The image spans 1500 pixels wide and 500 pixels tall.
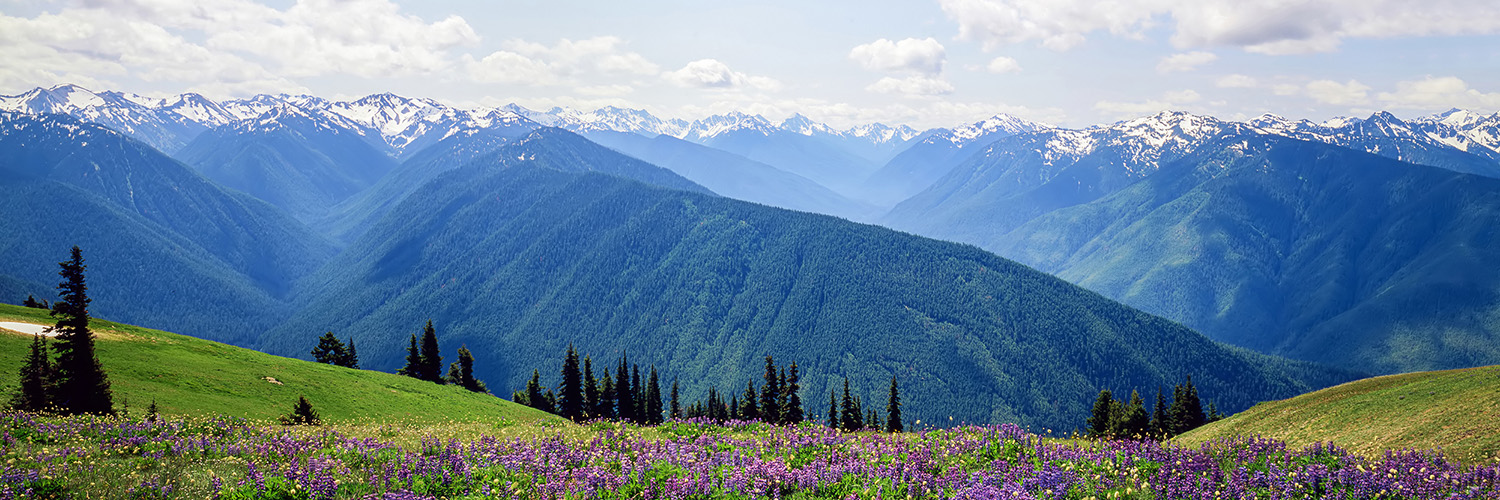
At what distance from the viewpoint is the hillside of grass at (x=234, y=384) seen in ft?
142

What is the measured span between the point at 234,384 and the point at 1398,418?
225ft

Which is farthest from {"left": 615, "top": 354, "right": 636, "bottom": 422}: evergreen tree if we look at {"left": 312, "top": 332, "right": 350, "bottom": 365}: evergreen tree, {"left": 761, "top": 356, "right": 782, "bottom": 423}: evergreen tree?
{"left": 312, "top": 332, "right": 350, "bottom": 365}: evergreen tree

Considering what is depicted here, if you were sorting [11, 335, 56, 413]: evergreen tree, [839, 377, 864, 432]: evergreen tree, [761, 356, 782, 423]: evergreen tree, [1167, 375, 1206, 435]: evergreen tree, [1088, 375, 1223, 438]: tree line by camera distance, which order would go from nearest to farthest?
[11, 335, 56, 413]: evergreen tree → [761, 356, 782, 423]: evergreen tree → [839, 377, 864, 432]: evergreen tree → [1088, 375, 1223, 438]: tree line → [1167, 375, 1206, 435]: evergreen tree

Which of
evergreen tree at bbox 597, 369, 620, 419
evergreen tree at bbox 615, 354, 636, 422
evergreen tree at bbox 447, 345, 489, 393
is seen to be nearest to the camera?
evergreen tree at bbox 615, 354, 636, 422

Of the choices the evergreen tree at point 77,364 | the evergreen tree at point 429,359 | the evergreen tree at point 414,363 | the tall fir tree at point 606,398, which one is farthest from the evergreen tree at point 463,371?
the evergreen tree at point 77,364

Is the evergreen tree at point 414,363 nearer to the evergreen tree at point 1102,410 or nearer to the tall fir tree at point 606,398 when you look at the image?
the tall fir tree at point 606,398

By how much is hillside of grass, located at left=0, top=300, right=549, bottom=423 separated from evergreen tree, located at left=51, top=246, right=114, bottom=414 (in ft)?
14.1

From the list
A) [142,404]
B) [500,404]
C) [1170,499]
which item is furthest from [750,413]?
[1170,499]

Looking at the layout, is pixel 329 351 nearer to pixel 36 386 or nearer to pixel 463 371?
pixel 463 371

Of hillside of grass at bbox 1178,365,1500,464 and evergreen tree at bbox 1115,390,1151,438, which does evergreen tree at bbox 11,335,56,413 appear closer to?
hillside of grass at bbox 1178,365,1500,464

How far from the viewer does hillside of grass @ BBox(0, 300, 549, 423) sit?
43.3 m

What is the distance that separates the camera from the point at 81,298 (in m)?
34.9

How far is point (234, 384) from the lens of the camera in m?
50.0

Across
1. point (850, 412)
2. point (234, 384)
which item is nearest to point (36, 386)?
point (234, 384)
